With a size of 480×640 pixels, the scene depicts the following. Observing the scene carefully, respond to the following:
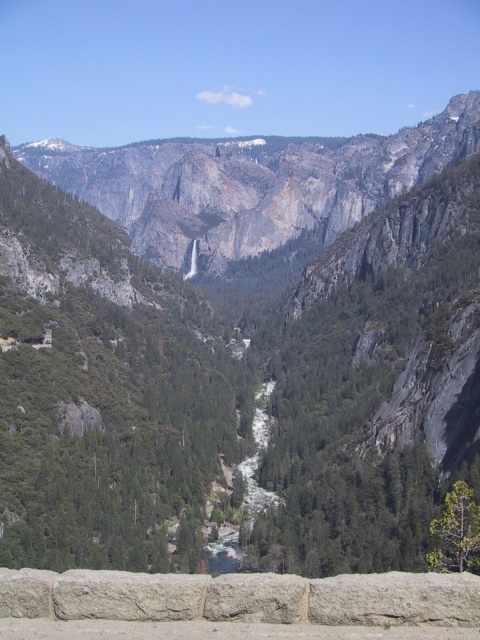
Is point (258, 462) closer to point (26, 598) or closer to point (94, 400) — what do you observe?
point (94, 400)

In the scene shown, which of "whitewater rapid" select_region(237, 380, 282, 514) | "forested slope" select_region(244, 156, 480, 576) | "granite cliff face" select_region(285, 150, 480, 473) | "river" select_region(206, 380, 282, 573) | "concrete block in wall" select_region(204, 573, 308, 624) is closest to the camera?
"concrete block in wall" select_region(204, 573, 308, 624)

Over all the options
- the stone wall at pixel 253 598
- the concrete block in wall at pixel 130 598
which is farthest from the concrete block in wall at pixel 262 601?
the concrete block in wall at pixel 130 598

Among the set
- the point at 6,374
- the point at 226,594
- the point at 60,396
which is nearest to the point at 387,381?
the point at 60,396

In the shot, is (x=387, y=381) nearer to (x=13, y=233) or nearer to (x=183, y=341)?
(x=183, y=341)

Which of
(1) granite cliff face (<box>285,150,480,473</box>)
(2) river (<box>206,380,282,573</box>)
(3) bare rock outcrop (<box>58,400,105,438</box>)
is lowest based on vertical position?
(2) river (<box>206,380,282,573</box>)

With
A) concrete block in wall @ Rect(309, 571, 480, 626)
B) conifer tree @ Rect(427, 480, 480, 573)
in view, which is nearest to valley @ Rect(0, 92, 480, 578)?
conifer tree @ Rect(427, 480, 480, 573)

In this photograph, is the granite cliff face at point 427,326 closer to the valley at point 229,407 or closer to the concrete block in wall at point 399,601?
the valley at point 229,407

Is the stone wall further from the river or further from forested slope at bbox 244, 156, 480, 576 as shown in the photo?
the river
